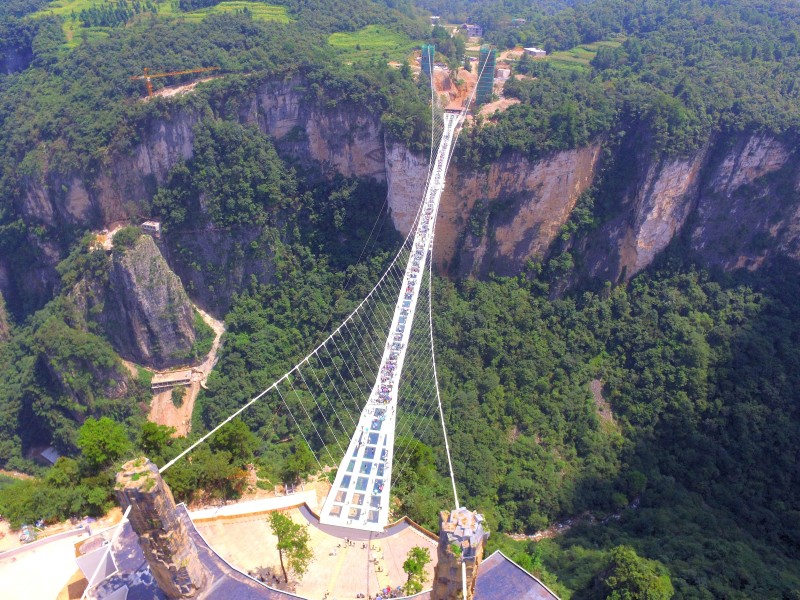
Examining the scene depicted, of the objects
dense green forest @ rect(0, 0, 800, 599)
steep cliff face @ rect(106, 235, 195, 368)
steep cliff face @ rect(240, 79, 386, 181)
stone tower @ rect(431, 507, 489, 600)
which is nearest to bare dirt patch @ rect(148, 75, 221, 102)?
dense green forest @ rect(0, 0, 800, 599)

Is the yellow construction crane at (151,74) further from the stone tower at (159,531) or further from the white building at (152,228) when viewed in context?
the stone tower at (159,531)

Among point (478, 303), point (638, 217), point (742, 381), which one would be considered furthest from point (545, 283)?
point (742, 381)

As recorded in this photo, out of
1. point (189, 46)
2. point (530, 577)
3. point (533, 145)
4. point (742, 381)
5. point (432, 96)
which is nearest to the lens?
point (530, 577)

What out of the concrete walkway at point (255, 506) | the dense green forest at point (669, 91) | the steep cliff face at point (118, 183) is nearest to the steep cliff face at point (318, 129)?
the steep cliff face at point (118, 183)

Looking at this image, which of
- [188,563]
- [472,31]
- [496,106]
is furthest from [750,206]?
[188,563]

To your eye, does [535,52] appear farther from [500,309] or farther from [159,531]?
[159,531]

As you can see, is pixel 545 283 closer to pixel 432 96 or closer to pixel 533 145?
pixel 533 145
